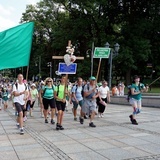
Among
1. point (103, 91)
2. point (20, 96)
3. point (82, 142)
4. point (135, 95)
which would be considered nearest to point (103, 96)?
point (103, 91)

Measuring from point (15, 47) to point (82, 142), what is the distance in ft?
11.2

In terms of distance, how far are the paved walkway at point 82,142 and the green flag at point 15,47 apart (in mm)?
2066

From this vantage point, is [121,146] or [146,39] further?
[146,39]

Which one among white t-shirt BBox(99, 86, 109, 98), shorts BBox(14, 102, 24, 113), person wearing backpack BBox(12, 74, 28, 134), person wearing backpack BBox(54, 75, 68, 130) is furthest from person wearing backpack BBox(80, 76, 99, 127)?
white t-shirt BBox(99, 86, 109, 98)

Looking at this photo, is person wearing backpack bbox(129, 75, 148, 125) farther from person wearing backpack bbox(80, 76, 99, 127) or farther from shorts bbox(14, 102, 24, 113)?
shorts bbox(14, 102, 24, 113)

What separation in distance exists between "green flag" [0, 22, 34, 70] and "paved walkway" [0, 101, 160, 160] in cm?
207

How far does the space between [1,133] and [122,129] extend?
366 cm

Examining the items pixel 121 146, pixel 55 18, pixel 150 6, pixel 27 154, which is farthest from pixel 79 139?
pixel 55 18

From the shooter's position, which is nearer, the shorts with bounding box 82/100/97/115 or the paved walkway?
the paved walkway

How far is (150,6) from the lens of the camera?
37000 mm

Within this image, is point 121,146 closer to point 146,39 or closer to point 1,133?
point 1,133

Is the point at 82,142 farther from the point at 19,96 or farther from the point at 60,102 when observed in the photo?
the point at 19,96

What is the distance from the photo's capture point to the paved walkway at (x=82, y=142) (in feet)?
20.0

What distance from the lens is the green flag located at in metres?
8.48
